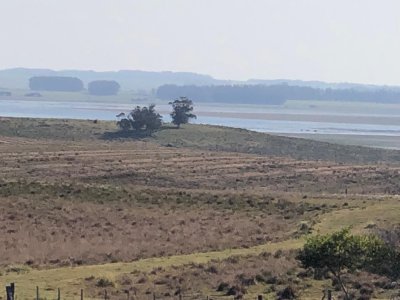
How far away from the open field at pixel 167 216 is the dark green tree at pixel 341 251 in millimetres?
2648

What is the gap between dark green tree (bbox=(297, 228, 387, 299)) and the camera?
29516 mm

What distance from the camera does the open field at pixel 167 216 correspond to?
115 feet

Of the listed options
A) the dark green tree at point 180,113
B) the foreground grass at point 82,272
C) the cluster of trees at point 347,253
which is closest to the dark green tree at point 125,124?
the dark green tree at point 180,113

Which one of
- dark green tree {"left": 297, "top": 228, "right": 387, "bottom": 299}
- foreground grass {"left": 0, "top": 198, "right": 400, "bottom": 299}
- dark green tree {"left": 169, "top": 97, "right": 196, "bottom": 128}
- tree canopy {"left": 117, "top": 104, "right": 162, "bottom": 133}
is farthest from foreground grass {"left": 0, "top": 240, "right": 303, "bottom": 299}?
dark green tree {"left": 169, "top": 97, "right": 196, "bottom": 128}

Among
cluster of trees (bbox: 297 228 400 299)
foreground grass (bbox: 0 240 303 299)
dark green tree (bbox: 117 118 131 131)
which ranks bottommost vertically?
dark green tree (bbox: 117 118 131 131)

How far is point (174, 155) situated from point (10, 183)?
32379mm

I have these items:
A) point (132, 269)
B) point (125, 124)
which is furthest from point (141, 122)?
point (132, 269)

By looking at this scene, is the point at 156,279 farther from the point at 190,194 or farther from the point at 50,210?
the point at 190,194

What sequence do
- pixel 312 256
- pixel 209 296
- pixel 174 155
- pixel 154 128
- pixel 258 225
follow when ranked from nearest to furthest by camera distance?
pixel 312 256 → pixel 209 296 → pixel 258 225 → pixel 174 155 → pixel 154 128

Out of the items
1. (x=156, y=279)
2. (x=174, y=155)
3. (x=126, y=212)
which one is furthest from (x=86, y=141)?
(x=156, y=279)

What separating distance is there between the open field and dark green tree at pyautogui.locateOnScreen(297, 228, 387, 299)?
2648 mm

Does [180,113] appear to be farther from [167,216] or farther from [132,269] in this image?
[132,269]

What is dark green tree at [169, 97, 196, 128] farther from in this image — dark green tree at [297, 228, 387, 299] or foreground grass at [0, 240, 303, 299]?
dark green tree at [297, 228, 387, 299]

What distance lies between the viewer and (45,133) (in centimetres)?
11700
